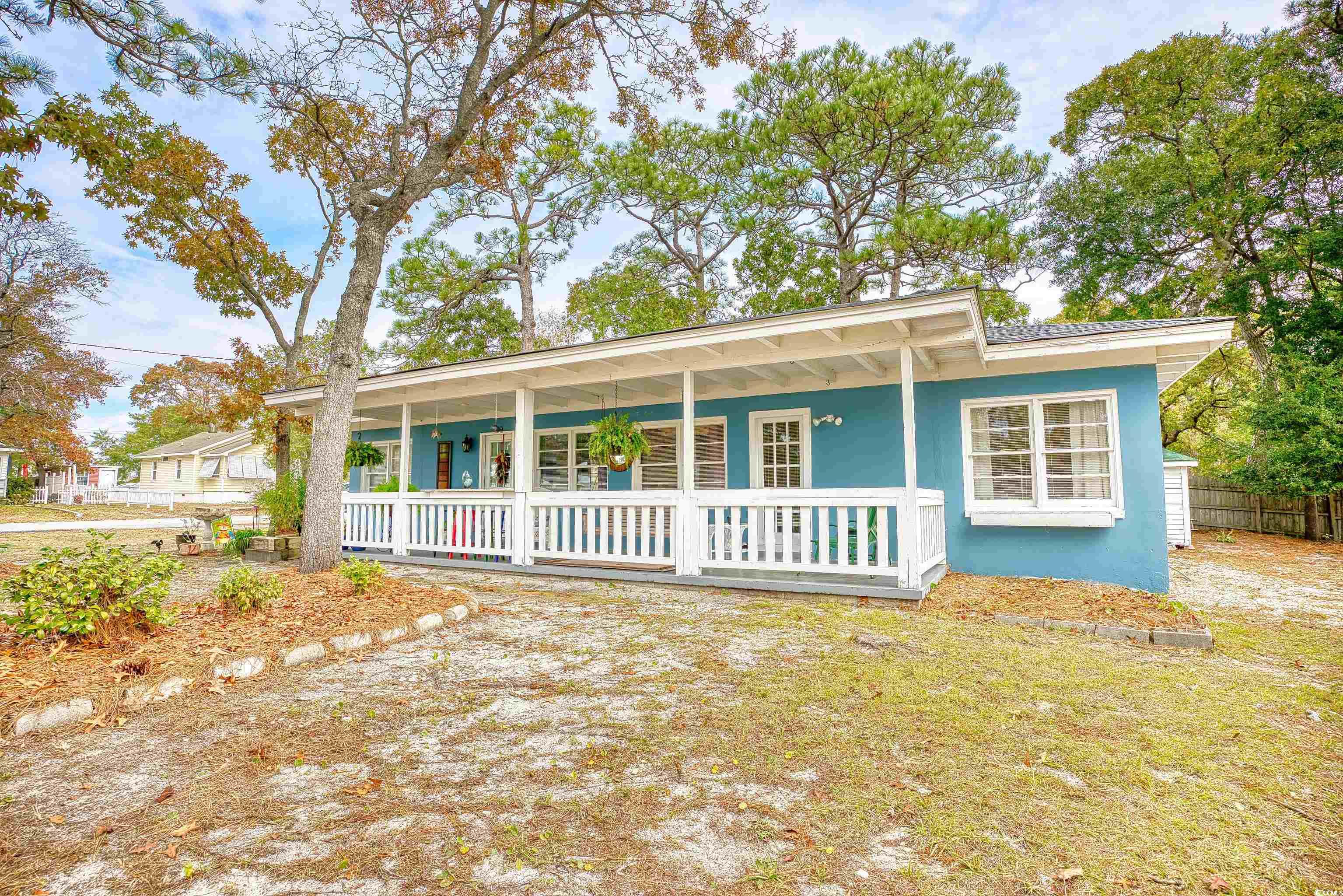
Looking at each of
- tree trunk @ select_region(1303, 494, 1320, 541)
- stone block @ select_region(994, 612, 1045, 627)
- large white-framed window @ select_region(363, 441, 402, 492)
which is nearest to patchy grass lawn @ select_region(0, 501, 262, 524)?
large white-framed window @ select_region(363, 441, 402, 492)

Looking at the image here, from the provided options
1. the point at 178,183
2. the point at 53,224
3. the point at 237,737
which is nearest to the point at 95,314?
the point at 53,224

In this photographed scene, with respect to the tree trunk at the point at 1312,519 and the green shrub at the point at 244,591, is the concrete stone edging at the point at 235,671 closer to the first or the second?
the green shrub at the point at 244,591

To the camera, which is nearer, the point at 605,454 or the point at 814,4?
the point at 605,454

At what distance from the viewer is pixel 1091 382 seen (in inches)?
257

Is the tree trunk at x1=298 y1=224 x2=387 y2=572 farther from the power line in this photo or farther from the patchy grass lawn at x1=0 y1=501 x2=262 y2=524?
the power line

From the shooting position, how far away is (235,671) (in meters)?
3.36

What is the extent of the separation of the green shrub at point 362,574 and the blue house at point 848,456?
1494 millimetres

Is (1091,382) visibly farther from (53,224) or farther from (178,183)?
(53,224)

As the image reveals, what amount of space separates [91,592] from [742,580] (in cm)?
480

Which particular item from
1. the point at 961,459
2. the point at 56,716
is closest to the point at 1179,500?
the point at 961,459

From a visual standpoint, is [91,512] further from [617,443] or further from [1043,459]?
[1043,459]

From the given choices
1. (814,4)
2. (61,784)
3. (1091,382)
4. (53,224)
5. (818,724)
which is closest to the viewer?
(61,784)

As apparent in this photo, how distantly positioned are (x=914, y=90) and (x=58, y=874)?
611 inches

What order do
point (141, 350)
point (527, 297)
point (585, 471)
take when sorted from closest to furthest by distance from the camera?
point (585, 471), point (527, 297), point (141, 350)
